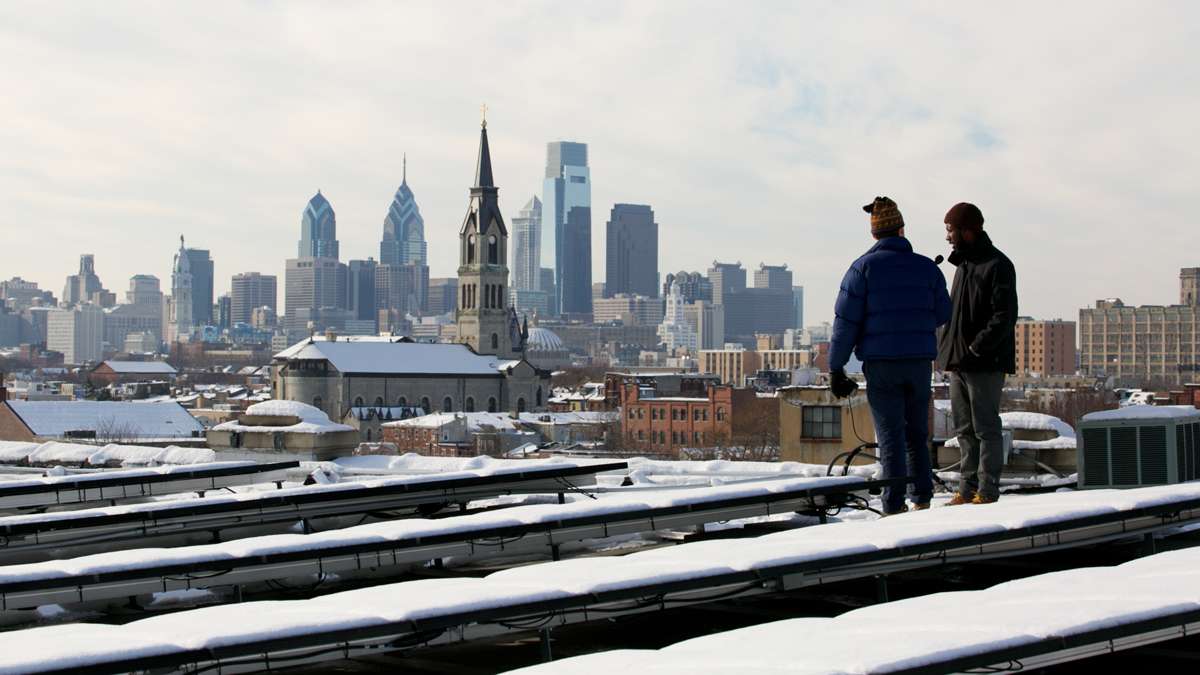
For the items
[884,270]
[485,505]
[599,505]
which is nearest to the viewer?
[599,505]

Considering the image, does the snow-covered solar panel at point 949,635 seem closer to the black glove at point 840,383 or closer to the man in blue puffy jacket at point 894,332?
the black glove at point 840,383

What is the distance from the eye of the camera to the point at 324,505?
852 centimetres

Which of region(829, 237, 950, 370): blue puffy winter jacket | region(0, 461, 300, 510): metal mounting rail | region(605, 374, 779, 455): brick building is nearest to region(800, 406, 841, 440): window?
region(0, 461, 300, 510): metal mounting rail

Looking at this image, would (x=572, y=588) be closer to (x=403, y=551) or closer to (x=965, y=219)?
(x=403, y=551)

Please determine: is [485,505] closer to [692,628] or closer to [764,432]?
[692,628]

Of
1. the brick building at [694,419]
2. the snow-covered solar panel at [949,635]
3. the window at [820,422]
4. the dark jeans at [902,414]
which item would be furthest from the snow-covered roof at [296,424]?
the brick building at [694,419]

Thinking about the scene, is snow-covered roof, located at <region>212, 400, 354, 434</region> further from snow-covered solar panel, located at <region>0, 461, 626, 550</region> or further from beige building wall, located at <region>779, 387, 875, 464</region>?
snow-covered solar panel, located at <region>0, 461, 626, 550</region>

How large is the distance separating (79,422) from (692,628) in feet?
338

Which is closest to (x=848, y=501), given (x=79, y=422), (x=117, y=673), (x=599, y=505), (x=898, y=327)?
(x=898, y=327)

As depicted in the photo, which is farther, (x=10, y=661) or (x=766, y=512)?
(x=766, y=512)

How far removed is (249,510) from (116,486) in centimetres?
253

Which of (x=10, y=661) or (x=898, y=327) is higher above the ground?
(x=898, y=327)

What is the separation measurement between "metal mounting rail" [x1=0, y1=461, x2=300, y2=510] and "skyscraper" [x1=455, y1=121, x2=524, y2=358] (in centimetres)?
14184

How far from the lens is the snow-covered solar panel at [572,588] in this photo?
152 inches
